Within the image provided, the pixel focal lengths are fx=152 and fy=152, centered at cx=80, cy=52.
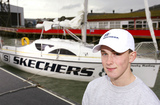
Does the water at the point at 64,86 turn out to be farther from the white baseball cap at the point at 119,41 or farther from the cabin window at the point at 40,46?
the white baseball cap at the point at 119,41

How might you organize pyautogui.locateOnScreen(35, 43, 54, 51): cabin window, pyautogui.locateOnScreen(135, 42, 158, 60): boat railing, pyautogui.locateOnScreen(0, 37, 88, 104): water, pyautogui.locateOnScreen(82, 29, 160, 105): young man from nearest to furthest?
1. pyautogui.locateOnScreen(82, 29, 160, 105): young man
2. pyautogui.locateOnScreen(0, 37, 88, 104): water
3. pyautogui.locateOnScreen(135, 42, 158, 60): boat railing
4. pyautogui.locateOnScreen(35, 43, 54, 51): cabin window

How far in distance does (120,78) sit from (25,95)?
10.6 ft

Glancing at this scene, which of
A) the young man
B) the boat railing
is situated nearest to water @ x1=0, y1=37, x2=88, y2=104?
the boat railing

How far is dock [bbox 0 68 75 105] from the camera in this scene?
354cm

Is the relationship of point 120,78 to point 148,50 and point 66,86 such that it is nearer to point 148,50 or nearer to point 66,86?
point 66,86

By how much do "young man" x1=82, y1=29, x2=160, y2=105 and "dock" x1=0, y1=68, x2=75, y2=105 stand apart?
242 centimetres

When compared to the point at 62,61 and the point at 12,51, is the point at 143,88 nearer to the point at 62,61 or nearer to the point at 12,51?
the point at 62,61

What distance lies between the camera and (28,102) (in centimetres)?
353

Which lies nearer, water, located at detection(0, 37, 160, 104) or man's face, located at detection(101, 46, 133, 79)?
man's face, located at detection(101, 46, 133, 79)

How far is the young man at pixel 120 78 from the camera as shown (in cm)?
118

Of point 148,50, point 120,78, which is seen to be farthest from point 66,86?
point 120,78

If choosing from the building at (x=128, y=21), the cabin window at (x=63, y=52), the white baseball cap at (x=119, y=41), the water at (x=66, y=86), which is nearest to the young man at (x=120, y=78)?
the white baseball cap at (x=119, y=41)

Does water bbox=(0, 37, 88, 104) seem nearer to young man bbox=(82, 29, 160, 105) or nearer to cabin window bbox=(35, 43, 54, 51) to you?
cabin window bbox=(35, 43, 54, 51)

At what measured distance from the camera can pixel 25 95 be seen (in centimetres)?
387
